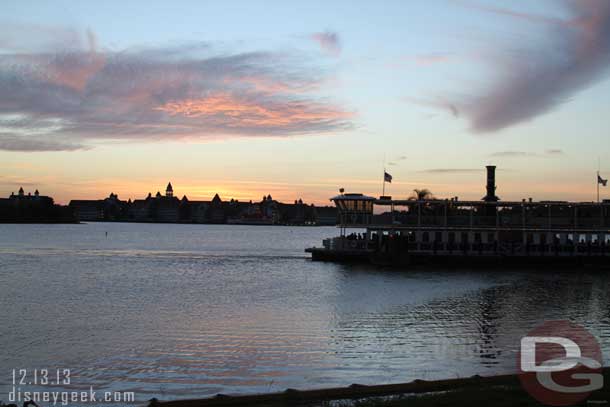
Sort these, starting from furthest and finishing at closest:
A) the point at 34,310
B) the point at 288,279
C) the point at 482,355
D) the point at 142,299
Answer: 1. the point at 288,279
2. the point at 142,299
3. the point at 34,310
4. the point at 482,355

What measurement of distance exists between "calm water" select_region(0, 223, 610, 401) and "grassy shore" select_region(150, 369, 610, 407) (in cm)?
366

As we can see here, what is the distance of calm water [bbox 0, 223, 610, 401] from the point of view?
1836 centimetres

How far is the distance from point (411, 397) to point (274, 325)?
15008mm

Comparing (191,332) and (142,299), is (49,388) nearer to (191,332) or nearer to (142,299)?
(191,332)

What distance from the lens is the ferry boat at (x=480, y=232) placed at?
5912cm

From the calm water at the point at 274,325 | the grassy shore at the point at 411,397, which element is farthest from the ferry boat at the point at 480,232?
the grassy shore at the point at 411,397

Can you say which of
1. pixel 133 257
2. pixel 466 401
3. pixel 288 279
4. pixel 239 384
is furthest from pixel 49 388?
pixel 133 257

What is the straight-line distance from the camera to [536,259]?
194 feet

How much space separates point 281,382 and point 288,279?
32980 mm

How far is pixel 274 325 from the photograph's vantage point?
27.4 meters

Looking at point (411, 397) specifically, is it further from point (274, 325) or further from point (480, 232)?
point (480, 232)

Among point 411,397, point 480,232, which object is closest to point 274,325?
point 411,397

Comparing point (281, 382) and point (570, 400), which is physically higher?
point (570, 400)

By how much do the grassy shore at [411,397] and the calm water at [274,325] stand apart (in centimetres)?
366
